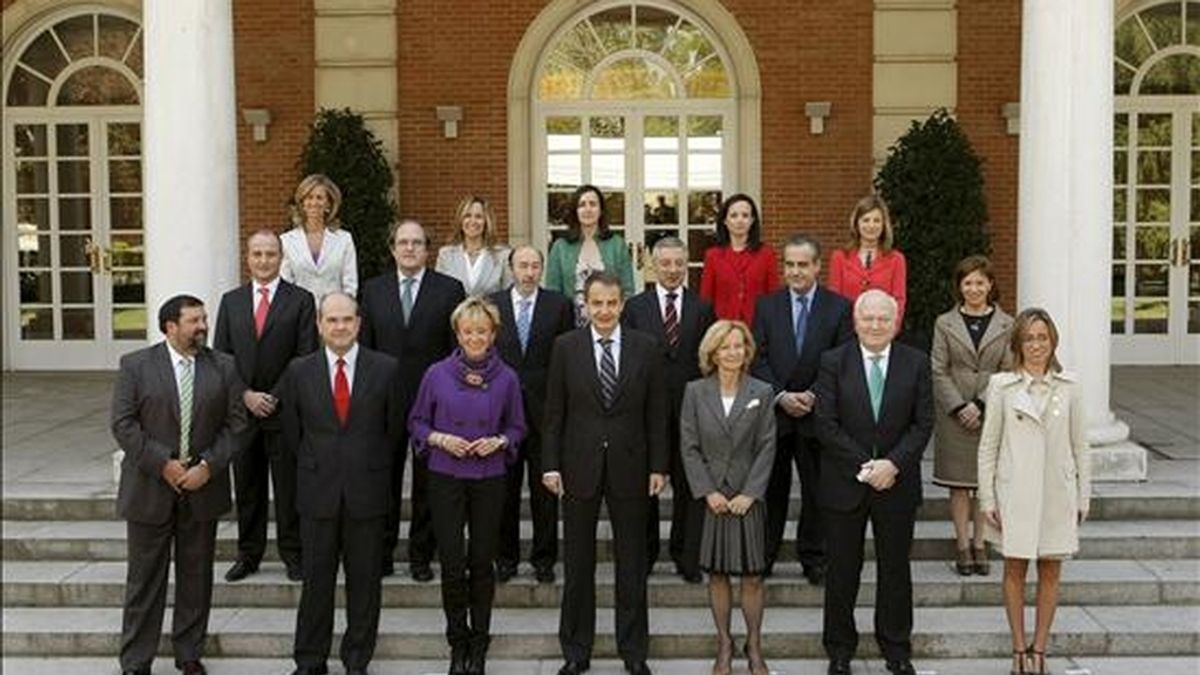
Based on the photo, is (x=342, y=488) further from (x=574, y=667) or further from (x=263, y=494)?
(x=574, y=667)

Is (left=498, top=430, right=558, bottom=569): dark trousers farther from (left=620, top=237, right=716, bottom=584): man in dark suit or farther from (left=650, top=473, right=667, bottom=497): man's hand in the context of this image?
(left=650, top=473, right=667, bottom=497): man's hand

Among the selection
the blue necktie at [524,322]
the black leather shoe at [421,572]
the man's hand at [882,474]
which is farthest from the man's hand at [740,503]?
the black leather shoe at [421,572]

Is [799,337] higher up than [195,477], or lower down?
higher up

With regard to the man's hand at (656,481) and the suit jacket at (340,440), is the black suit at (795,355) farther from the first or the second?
the suit jacket at (340,440)

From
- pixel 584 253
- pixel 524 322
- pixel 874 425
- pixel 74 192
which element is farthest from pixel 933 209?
pixel 74 192

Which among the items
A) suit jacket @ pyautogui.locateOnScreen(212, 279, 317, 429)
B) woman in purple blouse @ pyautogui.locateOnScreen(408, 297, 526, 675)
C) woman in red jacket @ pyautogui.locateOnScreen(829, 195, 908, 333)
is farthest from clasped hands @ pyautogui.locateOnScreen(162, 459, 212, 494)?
woman in red jacket @ pyautogui.locateOnScreen(829, 195, 908, 333)

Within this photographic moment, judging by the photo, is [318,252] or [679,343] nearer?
[679,343]

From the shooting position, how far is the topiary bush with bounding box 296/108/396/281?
12125 mm

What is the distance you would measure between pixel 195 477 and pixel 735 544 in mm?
2335

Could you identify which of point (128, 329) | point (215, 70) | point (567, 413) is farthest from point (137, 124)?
point (567, 413)

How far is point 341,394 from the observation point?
592cm

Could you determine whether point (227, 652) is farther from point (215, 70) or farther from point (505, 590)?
point (215, 70)

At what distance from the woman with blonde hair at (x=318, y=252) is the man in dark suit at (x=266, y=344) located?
14 centimetres

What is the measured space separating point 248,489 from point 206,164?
2196 millimetres
